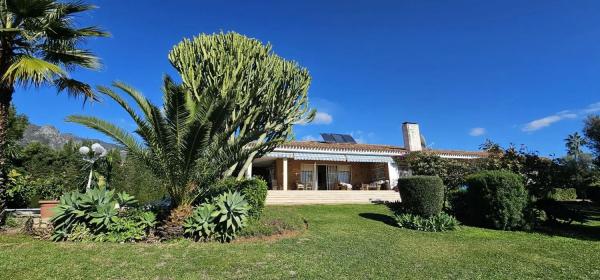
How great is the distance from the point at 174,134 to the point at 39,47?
19.4ft

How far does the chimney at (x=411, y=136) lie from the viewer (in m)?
32.7

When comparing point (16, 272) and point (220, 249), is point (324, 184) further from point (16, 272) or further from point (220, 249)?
point (16, 272)

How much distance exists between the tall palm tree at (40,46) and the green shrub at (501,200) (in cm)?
1669

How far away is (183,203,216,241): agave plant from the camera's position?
11.0m

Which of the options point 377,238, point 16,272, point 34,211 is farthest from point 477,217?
point 34,211

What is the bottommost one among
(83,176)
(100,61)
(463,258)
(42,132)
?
(463,258)

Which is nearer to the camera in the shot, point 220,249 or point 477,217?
point 220,249

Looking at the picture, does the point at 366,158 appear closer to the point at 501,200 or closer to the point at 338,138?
the point at 338,138

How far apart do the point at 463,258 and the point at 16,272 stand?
10660 millimetres

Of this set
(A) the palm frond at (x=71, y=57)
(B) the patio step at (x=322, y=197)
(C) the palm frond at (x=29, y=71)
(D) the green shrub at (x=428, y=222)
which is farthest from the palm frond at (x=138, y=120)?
(B) the patio step at (x=322, y=197)

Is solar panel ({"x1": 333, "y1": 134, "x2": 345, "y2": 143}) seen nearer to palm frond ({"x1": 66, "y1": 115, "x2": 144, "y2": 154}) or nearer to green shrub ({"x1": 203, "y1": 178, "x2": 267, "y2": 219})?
green shrub ({"x1": 203, "y1": 178, "x2": 267, "y2": 219})

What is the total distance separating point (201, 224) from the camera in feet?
36.4

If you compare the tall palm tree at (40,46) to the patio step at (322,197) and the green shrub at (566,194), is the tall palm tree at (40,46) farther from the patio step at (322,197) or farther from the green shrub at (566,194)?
the green shrub at (566,194)

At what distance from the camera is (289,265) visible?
8.55 metres
